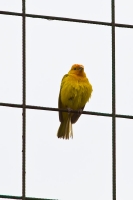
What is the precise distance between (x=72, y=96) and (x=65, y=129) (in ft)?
1.51

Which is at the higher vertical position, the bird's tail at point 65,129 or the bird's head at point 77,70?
the bird's head at point 77,70

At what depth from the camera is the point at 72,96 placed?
560 inches

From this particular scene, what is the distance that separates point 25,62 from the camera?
11.5m

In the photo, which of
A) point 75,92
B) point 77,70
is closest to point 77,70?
point 77,70

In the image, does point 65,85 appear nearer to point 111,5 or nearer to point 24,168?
point 111,5

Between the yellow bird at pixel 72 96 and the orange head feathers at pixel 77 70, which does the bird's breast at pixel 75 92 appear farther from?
the orange head feathers at pixel 77 70

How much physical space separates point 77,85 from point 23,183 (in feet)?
11.6

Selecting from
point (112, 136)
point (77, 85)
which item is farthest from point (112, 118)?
point (77, 85)

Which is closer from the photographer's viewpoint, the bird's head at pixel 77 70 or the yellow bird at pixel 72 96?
the yellow bird at pixel 72 96

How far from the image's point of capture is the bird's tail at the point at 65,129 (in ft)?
47.0

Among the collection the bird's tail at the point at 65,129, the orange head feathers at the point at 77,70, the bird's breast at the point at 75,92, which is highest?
the orange head feathers at the point at 77,70

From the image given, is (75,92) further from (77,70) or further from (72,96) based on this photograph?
(77,70)

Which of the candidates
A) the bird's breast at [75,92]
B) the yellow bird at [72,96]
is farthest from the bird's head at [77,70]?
the bird's breast at [75,92]

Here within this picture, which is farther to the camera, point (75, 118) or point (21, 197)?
point (75, 118)
